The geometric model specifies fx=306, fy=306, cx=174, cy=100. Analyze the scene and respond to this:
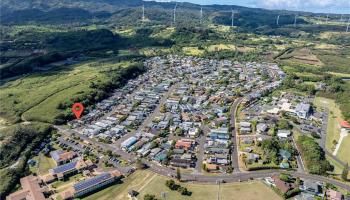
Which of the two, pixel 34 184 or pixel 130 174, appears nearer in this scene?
pixel 34 184

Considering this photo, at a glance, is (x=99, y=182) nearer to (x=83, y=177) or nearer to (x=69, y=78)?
(x=83, y=177)

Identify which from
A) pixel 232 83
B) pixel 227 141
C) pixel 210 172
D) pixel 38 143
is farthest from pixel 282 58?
pixel 38 143

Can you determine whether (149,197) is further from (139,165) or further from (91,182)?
(91,182)

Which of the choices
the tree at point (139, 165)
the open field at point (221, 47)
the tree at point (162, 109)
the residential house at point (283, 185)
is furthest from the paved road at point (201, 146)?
the open field at point (221, 47)

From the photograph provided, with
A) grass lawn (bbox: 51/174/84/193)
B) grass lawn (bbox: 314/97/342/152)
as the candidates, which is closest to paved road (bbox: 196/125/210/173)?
grass lawn (bbox: 51/174/84/193)

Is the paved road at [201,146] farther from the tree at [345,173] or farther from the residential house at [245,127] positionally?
the tree at [345,173]

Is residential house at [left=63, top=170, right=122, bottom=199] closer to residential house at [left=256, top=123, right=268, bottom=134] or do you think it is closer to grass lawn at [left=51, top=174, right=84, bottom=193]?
grass lawn at [left=51, top=174, right=84, bottom=193]
